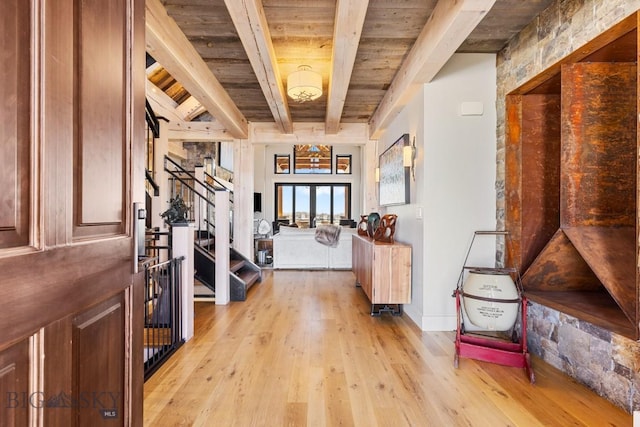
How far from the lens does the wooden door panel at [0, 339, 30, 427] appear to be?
0.68 metres

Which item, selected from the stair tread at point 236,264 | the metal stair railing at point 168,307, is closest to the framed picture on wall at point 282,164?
the stair tread at point 236,264

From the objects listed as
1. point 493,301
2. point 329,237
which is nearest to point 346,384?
point 493,301

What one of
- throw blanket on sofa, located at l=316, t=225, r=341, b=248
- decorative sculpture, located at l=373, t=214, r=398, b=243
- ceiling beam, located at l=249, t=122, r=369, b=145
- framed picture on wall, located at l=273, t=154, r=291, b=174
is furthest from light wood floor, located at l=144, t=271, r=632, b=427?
framed picture on wall, located at l=273, t=154, r=291, b=174

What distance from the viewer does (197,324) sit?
133 inches

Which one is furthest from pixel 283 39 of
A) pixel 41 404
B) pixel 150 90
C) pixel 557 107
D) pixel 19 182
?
pixel 150 90

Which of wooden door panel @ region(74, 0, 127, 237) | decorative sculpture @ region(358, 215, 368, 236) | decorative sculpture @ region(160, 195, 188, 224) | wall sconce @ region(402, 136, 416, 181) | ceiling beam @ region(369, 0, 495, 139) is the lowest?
decorative sculpture @ region(358, 215, 368, 236)

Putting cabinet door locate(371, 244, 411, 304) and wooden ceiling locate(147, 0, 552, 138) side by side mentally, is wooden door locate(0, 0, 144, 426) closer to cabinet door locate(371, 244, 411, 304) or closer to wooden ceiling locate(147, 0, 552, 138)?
wooden ceiling locate(147, 0, 552, 138)

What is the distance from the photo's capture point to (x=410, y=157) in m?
3.63

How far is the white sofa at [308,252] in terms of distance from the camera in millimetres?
6410

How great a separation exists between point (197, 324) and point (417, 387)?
2.26 meters

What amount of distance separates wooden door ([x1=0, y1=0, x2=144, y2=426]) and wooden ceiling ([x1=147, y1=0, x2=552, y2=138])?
1.44 metres

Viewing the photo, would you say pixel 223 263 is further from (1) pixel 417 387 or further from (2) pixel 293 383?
(1) pixel 417 387

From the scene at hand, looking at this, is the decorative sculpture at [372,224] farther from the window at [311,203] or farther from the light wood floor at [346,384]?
the window at [311,203]

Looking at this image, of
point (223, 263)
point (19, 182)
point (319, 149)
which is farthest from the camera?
point (319, 149)
